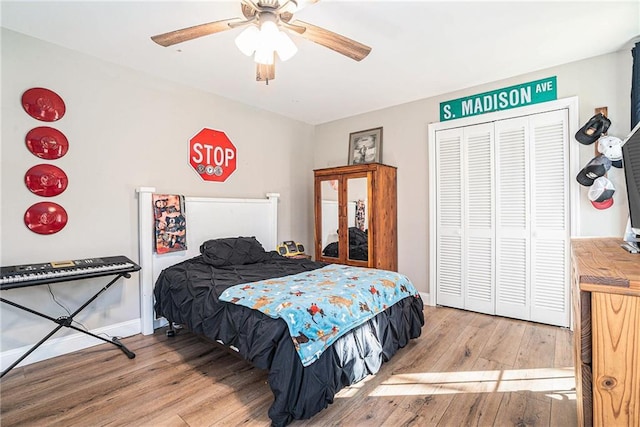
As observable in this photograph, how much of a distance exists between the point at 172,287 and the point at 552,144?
155 inches

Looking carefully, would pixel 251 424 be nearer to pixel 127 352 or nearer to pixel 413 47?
pixel 127 352

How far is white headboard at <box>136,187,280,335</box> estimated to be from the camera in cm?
306

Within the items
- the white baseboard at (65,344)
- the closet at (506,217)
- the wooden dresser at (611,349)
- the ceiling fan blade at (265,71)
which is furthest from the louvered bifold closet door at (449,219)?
the white baseboard at (65,344)

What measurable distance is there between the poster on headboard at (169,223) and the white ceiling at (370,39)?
1.33m

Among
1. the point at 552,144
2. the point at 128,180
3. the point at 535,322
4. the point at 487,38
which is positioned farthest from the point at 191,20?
the point at 535,322

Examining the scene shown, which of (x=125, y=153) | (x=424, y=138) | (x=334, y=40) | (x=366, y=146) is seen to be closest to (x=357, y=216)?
(x=366, y=146)

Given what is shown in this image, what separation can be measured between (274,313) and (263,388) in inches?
24.8

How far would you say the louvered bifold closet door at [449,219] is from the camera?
3.68 metres

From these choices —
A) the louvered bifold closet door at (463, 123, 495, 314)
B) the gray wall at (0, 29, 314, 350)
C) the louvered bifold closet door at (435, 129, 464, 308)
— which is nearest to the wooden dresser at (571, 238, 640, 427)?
the louvered bifold closet door at (463, 123, 495, 314)

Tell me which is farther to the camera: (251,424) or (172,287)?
(172,287)

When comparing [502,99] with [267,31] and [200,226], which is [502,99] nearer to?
[267,31]

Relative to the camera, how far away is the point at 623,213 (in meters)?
2.79

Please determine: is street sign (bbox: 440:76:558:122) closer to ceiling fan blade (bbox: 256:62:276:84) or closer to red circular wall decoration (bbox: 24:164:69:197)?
ceiling fan blade (bbox: 256:62:276:84)

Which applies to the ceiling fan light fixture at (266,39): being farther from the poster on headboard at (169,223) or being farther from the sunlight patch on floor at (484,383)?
the sunlight patch on floor at (484,383)
